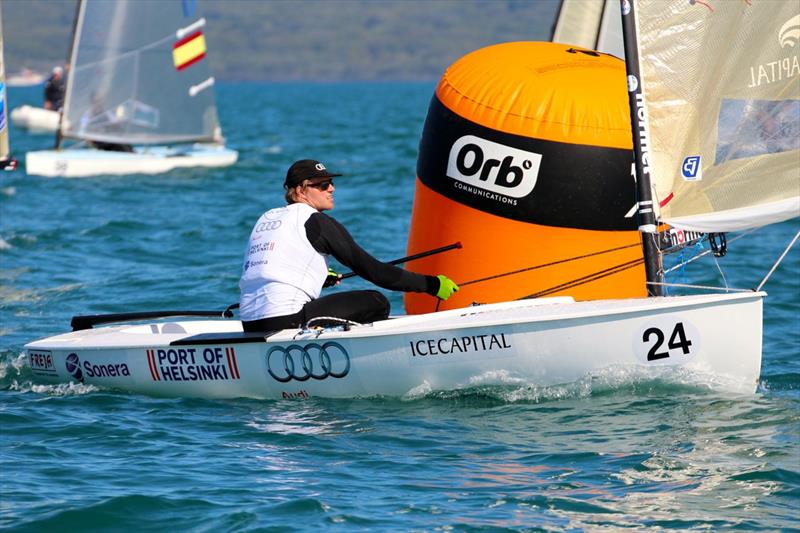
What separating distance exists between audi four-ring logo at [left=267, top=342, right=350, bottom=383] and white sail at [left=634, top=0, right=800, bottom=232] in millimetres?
2001

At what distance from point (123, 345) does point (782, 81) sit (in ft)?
13.6

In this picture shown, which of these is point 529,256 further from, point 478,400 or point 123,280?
point 123,280

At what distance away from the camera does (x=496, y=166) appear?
8289mm

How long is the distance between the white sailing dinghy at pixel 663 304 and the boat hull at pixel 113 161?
1674cm

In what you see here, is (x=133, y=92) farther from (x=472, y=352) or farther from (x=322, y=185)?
(x=472, y=352)

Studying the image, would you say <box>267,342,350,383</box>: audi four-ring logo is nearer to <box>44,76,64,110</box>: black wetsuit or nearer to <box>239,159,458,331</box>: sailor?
<box>239,159,458,331</box>: sailor

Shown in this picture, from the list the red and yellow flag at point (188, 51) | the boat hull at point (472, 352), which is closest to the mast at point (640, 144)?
the boat hull at point (472, 352)

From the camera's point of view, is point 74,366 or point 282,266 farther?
point 74,366

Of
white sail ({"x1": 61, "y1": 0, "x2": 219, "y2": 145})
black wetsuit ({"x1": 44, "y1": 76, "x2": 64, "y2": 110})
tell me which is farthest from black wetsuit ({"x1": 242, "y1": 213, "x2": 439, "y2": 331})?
black wetsuit ({"x1": 44, "y1": 76, "x2": 64, "y2": 110})

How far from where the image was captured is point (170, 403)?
7.98 m

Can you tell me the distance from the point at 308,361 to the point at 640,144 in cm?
226

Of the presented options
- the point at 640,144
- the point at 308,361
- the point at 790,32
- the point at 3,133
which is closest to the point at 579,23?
the point at 640,144

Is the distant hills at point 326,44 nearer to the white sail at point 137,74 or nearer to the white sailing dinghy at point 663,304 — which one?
the white sail at point 137,74

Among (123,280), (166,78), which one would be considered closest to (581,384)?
(123,280)
